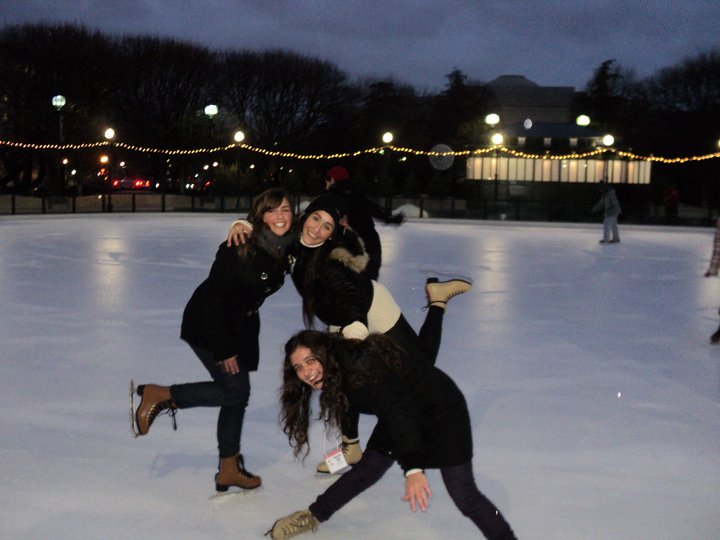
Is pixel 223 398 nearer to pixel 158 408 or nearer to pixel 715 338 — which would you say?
pixel 158 408

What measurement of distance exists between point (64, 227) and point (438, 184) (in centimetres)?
1754

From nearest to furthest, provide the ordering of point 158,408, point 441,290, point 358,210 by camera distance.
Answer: point 158,408 → point 441,290 → point 358,210

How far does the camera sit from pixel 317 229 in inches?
142

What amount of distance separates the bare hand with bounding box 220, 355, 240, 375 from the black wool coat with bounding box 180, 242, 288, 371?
0.02 meters

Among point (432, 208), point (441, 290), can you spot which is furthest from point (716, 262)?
point (432, 208)

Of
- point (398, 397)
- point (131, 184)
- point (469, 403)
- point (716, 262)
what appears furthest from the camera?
point (131, 184)

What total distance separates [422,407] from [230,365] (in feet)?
3.25

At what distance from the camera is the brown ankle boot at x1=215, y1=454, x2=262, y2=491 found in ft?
12.3

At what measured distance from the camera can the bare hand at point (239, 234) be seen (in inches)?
143

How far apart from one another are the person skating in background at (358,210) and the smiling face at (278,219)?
1957 millimetres

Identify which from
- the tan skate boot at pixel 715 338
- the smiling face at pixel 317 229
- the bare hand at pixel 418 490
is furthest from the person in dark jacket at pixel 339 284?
the tan skate boot at pixel 715 338

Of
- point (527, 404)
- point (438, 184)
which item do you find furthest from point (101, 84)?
point (527, 404)

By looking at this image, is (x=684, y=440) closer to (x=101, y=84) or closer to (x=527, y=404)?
(x=527, y=404)

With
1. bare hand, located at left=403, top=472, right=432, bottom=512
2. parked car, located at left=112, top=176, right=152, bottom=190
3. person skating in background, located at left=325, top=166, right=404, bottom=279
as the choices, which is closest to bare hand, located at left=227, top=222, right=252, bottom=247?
bare hand, located at left=403, top=472, right=432, bottom=512
